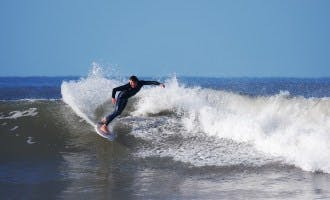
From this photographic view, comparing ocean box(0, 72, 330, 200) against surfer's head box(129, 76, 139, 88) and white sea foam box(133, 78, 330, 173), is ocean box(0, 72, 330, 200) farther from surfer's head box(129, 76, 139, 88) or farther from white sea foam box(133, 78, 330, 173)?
surfer's head box(129, 76, 139, 88)

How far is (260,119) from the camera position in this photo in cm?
1062

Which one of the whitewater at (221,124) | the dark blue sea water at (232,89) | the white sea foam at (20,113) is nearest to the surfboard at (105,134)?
the whitewater at (221,124)

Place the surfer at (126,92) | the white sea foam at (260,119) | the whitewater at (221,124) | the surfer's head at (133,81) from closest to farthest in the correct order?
the white sea foam at (260,119) → the whitewater at (221,124) → the surfer's head at (133,81) → the surfer at (126,92)

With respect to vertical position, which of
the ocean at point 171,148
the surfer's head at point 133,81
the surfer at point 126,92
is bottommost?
the ocean at point 171,148

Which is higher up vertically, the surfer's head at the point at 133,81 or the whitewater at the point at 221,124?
the surfer's head at the point at 133,81

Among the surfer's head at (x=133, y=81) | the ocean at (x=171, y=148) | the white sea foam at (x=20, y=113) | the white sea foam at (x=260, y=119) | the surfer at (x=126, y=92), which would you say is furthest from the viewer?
the white sea foam at (x=20, y=113)

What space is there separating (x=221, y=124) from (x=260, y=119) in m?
0.94

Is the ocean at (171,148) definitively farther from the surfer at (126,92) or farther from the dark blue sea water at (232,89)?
the dark blue sea water at (232,89)

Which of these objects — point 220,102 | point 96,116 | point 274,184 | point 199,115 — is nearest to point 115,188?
point 274,184

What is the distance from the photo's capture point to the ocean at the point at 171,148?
294 inches

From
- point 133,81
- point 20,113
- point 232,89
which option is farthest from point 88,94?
point 232,89

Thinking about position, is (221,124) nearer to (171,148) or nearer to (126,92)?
(171,148)

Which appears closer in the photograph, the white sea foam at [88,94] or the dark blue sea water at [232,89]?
the white sea foam at [88,94]

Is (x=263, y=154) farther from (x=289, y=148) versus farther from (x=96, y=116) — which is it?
(x=96, y=116)
